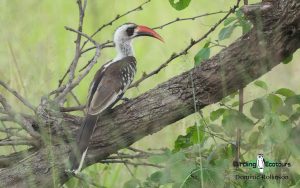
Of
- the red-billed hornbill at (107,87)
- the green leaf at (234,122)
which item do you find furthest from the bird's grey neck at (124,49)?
the green leaf at (234,122)

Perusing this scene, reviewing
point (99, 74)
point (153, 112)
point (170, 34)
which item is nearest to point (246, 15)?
point (153, 112)

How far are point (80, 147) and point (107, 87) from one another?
0.44 metres

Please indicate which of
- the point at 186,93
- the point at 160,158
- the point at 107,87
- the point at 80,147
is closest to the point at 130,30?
the point at 107,87

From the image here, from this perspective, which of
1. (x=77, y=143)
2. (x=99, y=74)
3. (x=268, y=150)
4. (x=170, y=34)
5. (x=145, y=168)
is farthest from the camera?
(x=170, y=34)

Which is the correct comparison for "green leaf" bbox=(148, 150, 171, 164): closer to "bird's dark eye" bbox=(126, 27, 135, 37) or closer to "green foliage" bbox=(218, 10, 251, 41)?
"green foliage" bbox=(218, 10, 251, 41)

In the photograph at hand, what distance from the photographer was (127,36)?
478 cm

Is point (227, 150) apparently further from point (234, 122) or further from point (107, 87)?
point (107, 87)

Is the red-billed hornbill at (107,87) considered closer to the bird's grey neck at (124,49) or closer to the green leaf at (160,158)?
the bird's grey neck at (124,49)

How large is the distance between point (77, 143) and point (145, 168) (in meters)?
1.02

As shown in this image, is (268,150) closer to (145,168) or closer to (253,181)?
(253,181)

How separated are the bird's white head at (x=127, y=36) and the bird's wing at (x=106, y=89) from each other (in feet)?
1.31

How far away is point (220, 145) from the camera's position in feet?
12.5

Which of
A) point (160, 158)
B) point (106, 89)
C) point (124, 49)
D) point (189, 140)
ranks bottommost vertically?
point (160, 158)

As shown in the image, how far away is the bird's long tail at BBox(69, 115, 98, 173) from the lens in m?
3.73
